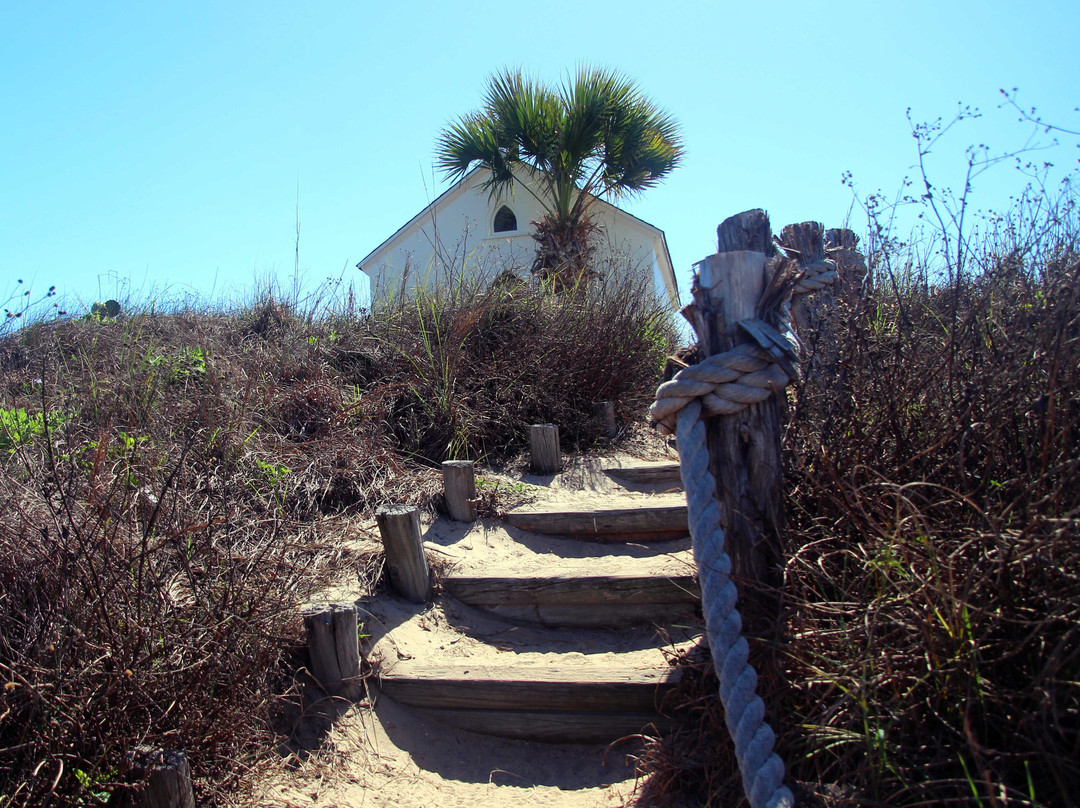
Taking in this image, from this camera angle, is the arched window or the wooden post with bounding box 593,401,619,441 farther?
the arched window

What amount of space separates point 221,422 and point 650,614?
8.21 feet

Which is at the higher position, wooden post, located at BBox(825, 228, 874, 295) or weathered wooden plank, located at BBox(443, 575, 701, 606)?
wooden post, located at BBox(825, 228, 874, 295)

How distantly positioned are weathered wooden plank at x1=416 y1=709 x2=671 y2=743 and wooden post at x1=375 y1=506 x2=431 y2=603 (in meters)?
0.60

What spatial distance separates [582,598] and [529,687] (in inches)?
25.4

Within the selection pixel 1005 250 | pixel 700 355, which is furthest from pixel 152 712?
pixel 1005 250

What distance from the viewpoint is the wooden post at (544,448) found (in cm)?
460

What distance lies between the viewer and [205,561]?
2293 mm

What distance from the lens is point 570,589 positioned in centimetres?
319

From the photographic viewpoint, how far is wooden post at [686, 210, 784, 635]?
191 cm

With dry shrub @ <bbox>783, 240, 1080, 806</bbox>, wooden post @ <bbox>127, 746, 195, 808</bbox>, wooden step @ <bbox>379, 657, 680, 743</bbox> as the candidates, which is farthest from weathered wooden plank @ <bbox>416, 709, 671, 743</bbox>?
wooden post @ <bbox>127, 746, 195, 808</bbox>

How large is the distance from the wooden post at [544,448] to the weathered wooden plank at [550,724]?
2129 mm

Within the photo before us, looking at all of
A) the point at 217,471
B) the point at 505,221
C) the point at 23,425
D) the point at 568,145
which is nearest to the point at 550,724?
the point at 217,471

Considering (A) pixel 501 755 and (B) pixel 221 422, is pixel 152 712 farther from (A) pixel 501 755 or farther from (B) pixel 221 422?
(B) pixel 221 422

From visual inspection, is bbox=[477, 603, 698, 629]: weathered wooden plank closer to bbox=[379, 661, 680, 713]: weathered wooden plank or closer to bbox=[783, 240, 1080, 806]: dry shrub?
bbox=[379, 661, 680, 713]: weathered wooden plank
